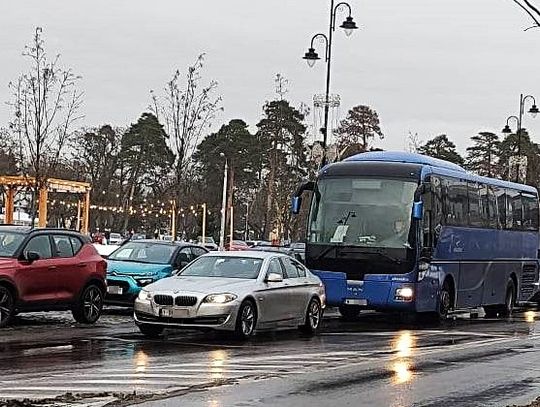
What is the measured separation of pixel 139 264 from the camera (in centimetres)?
A: 2370

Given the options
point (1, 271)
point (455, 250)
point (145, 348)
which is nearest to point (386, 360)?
point (145, 348)

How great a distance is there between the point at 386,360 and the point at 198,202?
7947 centimetres

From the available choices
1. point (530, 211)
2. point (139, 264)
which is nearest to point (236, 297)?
point (139, 264)

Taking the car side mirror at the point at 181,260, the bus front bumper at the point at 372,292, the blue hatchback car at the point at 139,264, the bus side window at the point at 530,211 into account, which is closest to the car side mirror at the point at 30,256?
the blue hatchback car at the point at 139,264

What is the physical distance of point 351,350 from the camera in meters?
17.7

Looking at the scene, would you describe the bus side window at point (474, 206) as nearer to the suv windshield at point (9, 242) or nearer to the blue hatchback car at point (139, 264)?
the blue hatchback car at point (139, 264)

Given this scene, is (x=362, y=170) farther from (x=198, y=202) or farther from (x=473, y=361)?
(x=198, y=202)

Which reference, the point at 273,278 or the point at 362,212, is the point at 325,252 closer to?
the point at 362,212

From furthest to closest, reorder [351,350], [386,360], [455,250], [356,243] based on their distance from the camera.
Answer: [455,250]
[356,243]
[351,350]
[386,360]

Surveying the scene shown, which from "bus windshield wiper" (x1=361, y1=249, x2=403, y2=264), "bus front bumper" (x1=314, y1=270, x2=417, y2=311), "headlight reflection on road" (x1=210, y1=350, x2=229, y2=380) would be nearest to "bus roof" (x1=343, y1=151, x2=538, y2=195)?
"bus windshield wiper" (x1=361, y1=249, x2=403, y2=264)

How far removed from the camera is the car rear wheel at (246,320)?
18.1 metres

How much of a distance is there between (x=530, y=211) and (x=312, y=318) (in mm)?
13784

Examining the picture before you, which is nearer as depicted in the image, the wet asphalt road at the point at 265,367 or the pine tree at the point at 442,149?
the wet asphalt road at the point at 265,367

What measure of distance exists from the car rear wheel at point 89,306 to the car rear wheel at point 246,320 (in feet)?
11.6
